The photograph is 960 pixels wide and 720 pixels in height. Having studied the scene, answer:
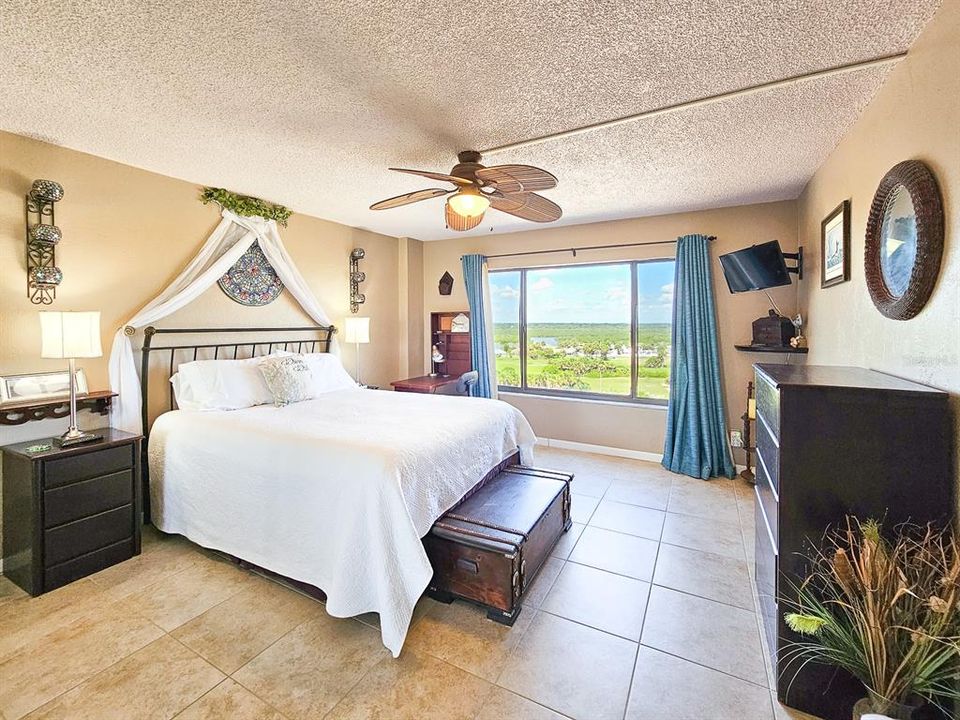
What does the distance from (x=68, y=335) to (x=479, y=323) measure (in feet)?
12.1

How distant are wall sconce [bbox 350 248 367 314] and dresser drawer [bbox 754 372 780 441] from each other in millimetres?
3941

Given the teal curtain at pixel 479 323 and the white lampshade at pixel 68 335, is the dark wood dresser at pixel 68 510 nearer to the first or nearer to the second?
the white lampshade at pixel 68 335

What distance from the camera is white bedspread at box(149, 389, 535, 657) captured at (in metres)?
1.96

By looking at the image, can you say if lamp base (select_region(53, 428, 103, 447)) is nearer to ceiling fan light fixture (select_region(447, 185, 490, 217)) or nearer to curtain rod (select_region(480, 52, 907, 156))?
ceiling fan light fixture (select_region(447, 185, 490, 217))

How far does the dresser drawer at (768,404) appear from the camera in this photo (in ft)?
5.39

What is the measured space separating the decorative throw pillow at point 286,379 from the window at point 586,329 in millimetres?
2573

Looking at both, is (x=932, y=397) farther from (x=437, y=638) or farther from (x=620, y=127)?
(x=437, y=638)

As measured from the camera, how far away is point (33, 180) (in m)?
2.55

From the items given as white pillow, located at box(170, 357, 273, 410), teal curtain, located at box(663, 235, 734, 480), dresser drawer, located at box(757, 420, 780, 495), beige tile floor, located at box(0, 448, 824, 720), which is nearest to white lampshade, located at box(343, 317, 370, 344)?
white pillow, located at box(170, 357, 273, 410)

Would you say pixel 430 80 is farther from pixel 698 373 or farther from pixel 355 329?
pixel 698 373

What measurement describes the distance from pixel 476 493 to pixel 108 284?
2860 millimetres

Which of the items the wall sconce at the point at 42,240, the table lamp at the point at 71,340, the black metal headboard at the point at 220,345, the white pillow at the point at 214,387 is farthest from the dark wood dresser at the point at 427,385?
the wall sconce at the point at 42,240

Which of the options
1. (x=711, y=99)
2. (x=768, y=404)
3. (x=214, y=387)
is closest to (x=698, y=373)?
(x=768, y=404)

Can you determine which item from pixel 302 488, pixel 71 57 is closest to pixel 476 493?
pixel 302 488
